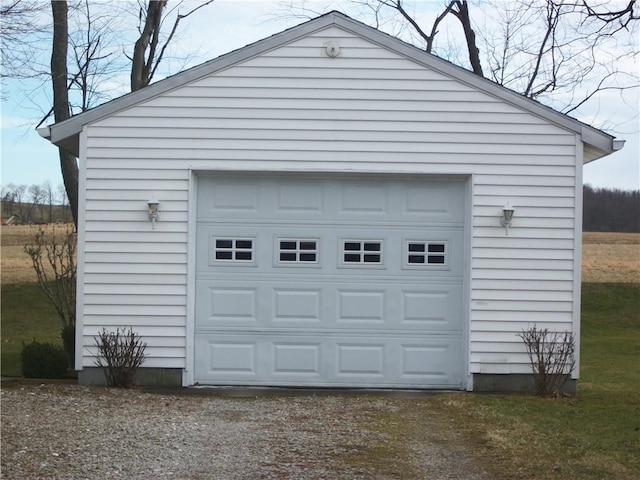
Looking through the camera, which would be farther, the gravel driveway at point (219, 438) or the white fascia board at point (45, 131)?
the white fascia board at point (45, 131)

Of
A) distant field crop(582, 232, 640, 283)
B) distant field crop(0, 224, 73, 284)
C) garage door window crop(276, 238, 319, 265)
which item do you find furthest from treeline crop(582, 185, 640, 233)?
garage door window crop(276, 238, 319, 265)

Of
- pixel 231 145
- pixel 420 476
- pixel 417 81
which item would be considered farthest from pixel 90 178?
pixel 420 476

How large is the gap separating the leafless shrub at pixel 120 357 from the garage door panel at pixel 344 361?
1071 millimetres

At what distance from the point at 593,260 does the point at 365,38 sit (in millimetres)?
24869

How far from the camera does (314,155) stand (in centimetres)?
978

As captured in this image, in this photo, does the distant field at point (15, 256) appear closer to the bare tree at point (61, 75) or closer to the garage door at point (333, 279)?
the bare tree at point (61, 75)

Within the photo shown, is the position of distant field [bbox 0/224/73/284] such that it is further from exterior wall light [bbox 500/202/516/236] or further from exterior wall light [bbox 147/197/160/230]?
exterior wall light [bbox 500/202/516/236]

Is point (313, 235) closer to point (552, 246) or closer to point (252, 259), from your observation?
point (252, 259)

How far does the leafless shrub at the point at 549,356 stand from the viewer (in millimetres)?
9617

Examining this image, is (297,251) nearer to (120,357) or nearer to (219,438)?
(120,357)

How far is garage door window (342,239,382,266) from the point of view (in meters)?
10.0

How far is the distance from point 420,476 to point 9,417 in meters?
3.81

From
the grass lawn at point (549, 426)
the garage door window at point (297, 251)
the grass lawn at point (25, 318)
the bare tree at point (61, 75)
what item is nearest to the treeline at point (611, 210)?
the grass lawn at point (25, 318)

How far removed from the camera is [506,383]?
9.80 metres
